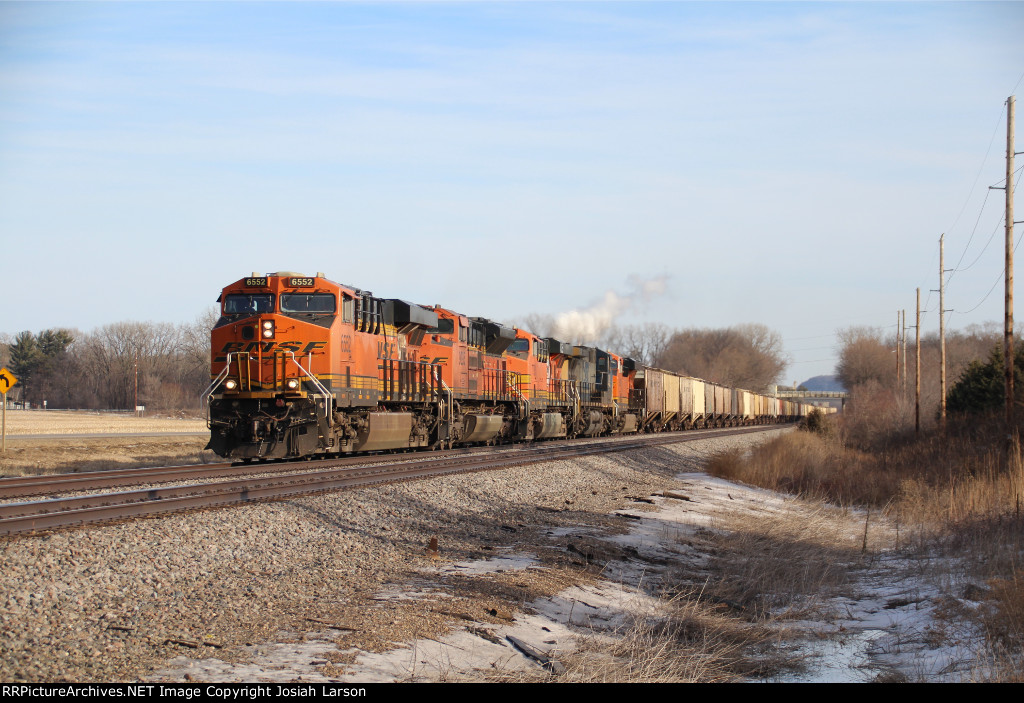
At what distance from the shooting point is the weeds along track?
30.8 feet

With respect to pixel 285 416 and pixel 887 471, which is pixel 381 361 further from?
pixel 887 471

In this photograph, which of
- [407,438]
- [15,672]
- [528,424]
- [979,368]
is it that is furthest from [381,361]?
[979,368]

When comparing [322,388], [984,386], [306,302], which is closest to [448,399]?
[306,302]

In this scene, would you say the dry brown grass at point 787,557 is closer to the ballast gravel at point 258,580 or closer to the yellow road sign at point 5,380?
the ballast gravel at point 258,580

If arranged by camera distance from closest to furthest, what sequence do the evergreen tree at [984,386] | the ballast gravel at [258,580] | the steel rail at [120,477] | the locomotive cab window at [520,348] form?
the ballast gravel at [258,580], the steel rail at [120,477], the locomotive cab window at [520,348], the evergreen tree at [984,386]

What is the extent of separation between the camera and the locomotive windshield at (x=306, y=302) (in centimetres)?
1722

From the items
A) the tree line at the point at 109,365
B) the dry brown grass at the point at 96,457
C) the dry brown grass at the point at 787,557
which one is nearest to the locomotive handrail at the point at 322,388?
the dry brown grass at the point at 96,457

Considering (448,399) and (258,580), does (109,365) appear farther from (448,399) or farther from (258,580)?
(258,580)

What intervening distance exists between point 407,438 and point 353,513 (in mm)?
9757

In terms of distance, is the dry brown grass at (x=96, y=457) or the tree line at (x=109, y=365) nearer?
the dry brown grass at (x=96, y=457)

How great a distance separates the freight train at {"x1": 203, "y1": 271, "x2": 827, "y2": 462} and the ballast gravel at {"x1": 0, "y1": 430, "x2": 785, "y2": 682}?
16.1ft

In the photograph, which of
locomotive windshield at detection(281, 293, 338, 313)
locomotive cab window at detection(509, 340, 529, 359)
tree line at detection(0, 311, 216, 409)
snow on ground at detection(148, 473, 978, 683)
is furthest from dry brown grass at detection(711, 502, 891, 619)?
tree line at detection(0, 311, 216, 409)

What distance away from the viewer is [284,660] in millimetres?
5141

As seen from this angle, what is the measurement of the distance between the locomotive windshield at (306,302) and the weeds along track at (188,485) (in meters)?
3.19
